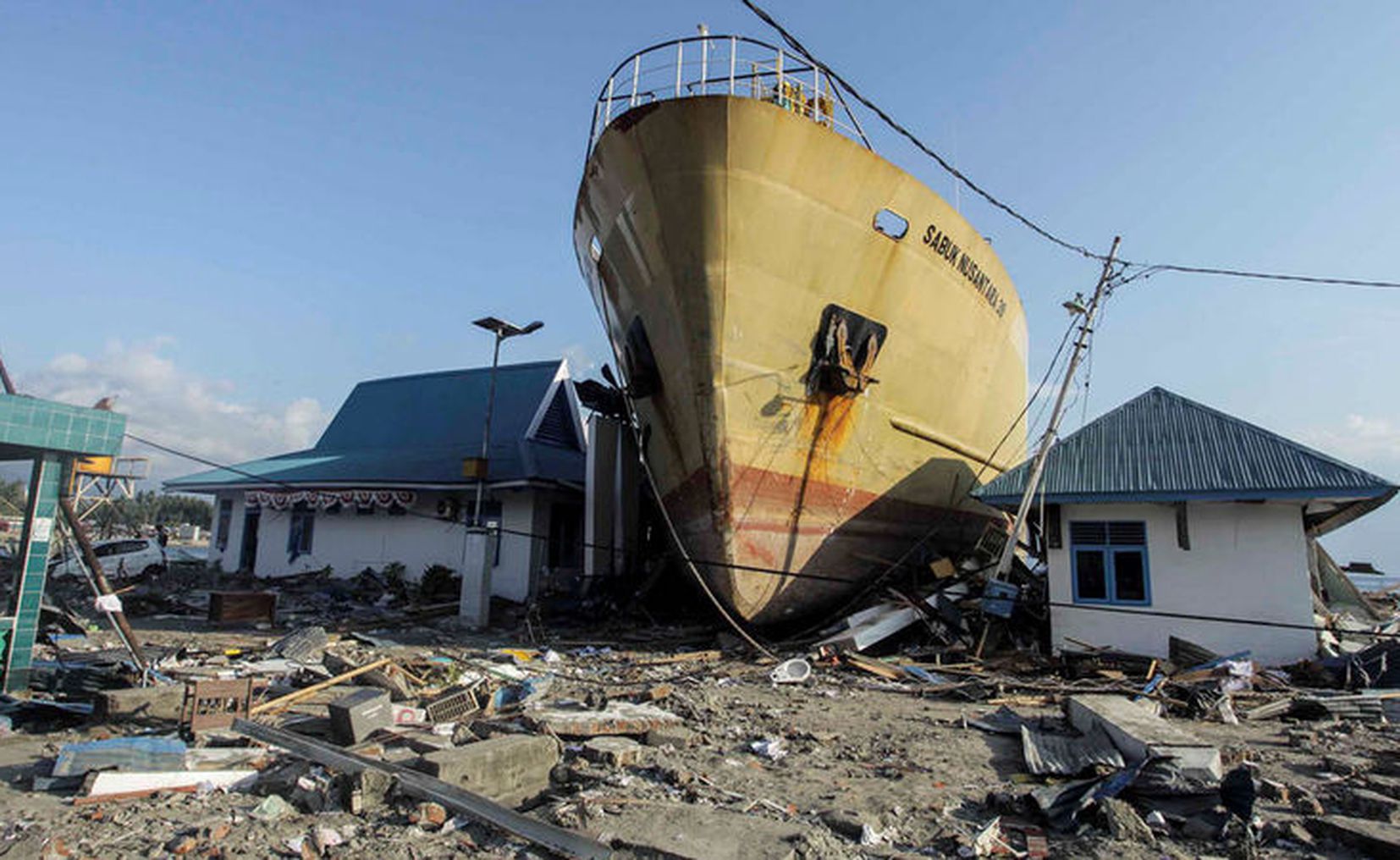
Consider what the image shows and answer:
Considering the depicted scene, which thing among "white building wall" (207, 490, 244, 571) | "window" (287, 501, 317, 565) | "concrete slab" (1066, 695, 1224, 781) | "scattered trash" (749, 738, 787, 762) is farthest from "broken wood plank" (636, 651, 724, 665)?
"white building wall" (207, 490, 244, 571)

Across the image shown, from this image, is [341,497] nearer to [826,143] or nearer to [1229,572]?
[826,143]

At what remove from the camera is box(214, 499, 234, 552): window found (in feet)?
67.2

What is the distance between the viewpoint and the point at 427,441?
19.6 meters

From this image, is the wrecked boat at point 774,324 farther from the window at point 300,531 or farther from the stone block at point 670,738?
the window at point 300,531

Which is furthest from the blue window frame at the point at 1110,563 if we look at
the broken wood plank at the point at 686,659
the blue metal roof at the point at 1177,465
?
the broken wood plank at the point at 686,659

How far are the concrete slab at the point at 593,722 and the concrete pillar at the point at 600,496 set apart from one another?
7590mm

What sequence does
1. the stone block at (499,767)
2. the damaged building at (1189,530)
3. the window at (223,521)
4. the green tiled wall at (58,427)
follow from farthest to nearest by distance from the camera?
1. the window at (223,521)
2. the damaged building at (1189,530)
3. the green tiled wall at (58,427)
4. the stone block at (499,767)

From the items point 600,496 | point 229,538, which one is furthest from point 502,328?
point 229,538

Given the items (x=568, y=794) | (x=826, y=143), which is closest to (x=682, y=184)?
(x=826, y=143)

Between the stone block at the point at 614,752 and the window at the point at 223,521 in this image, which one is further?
the window at the point at 223,521

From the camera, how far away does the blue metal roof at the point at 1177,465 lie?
878cm

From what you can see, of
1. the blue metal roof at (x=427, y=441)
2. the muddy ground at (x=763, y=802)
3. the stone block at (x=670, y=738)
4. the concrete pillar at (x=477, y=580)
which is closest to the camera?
the muddy ground at (x=763, y=802)

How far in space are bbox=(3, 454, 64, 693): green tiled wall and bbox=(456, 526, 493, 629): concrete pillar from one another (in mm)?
6364

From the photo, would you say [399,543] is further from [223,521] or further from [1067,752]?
[1067,752]
